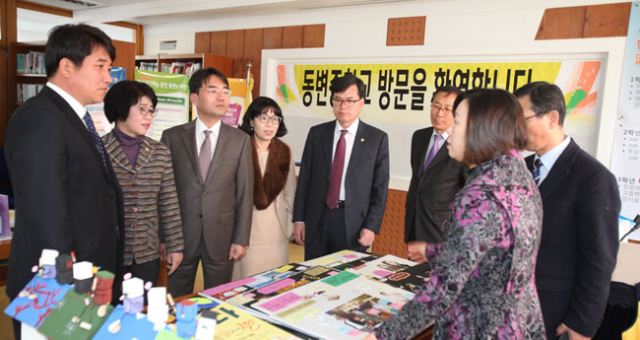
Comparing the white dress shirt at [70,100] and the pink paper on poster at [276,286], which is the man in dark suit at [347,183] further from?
the white dress shirt at [70,100]

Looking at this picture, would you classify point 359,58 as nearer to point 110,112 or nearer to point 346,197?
point 346,197

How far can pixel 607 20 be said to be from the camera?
3.53 metres

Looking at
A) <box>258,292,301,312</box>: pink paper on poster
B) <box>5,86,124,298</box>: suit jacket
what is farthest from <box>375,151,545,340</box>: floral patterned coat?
<box>5,86,124,298</box>: suit jacket

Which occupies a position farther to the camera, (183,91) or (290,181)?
(183,91)

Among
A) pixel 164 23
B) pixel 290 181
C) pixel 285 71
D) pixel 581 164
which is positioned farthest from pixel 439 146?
pixel 164 23

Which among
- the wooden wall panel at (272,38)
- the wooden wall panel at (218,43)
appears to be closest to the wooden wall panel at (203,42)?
the wooden wall panel at (218,43)

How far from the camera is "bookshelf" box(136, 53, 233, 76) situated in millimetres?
5547

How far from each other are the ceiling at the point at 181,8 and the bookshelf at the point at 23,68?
0.68m

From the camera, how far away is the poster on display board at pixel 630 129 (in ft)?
11.1

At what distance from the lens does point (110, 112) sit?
6.82 ft

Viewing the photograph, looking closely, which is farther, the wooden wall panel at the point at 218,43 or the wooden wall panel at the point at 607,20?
the wooden wall panel at the point at 218,43

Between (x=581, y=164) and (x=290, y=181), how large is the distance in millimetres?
1631

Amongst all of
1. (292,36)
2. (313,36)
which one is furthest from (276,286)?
(292,36)

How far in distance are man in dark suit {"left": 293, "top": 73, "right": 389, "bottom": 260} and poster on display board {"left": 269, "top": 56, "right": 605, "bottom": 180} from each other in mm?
2026
